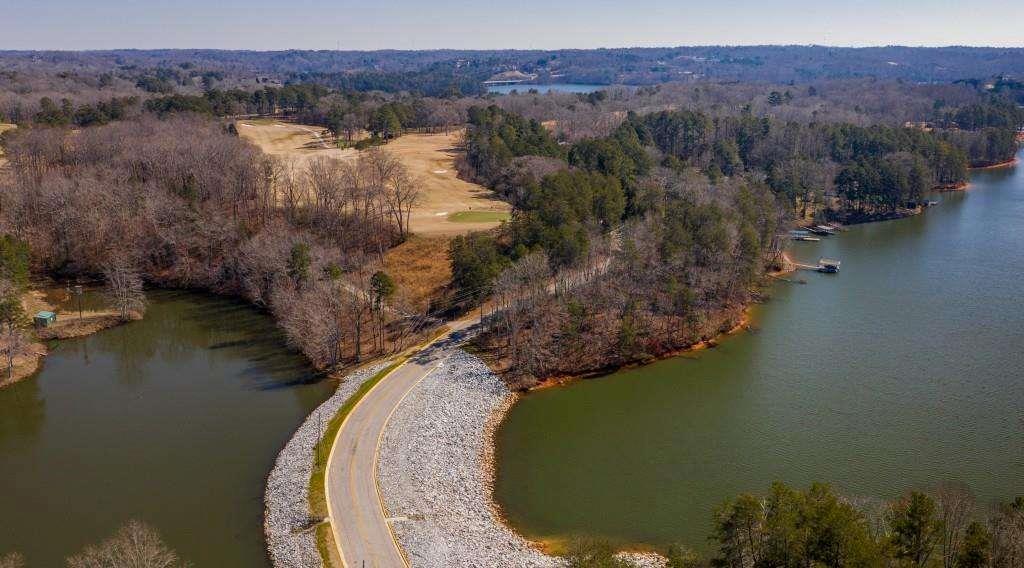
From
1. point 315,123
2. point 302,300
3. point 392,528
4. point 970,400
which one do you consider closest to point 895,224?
point 970,400

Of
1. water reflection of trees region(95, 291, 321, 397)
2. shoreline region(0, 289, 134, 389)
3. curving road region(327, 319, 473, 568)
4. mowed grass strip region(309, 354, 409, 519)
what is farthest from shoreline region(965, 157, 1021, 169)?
shoreline region(0, 289, 134, 389)

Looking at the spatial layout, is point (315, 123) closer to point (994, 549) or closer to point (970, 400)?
point (970, 400)

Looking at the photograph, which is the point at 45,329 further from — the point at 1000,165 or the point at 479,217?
the point at 1000,165

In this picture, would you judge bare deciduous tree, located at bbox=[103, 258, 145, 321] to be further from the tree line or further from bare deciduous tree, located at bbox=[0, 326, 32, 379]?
bare deciduous tree, located at bbox=[0, 326, 32, 379]

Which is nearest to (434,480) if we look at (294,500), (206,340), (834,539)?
(294,500)

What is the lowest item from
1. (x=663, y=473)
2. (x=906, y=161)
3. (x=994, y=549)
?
(x=663, y=473)

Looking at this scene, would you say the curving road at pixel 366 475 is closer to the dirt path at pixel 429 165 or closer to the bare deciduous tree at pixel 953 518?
the bare deciduous tree at pixel 953 518
